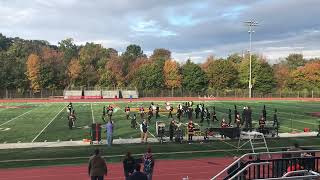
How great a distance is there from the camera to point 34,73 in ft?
313

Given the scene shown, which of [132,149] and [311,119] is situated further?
[311,119]

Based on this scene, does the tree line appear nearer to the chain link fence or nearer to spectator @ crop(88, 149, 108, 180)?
the chain link fence

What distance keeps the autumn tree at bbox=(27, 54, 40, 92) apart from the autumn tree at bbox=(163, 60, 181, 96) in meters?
28.1

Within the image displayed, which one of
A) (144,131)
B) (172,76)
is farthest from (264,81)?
(144,131)

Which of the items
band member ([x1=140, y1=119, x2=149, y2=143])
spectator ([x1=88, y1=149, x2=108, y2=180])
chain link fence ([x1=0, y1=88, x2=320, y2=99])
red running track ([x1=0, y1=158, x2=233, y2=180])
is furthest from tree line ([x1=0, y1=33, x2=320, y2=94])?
spectator ([x1=88, y1=149, x2=108, y2=180])

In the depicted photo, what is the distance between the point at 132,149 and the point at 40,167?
5694mm

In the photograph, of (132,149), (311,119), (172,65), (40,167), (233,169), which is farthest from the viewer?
(172,65)

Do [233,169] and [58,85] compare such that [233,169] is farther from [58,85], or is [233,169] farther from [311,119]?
[58,85]

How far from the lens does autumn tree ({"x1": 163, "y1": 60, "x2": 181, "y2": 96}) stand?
9938cm

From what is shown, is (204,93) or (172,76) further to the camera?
(172,76)

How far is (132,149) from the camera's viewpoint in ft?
76.8

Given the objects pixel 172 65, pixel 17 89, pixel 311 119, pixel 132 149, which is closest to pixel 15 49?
pixel 17 89

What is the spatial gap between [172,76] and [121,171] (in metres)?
82.2

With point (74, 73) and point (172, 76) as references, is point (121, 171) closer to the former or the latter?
point (172, 76)
